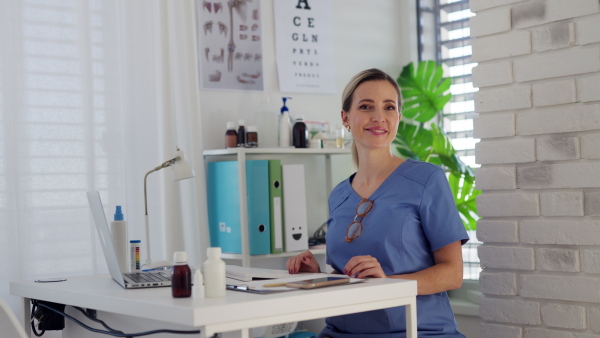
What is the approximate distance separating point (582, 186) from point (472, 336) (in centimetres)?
142

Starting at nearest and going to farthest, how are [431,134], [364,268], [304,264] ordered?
[364,268] < [304,264] < [431,134]

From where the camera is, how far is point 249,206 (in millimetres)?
3121

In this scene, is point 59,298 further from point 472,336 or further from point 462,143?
point 462,143

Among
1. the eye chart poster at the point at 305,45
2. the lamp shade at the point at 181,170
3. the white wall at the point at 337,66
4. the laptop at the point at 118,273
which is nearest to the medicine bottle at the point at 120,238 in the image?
the laptop at the point at 118,273

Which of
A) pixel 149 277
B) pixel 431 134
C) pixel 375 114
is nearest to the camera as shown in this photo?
pixel 149 277

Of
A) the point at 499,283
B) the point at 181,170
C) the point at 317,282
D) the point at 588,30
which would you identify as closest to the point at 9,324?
the point at 317,282

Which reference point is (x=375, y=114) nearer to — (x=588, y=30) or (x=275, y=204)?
(x=588, y=30)

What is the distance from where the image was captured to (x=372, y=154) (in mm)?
2279

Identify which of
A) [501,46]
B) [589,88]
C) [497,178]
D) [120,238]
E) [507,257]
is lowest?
[507,257]

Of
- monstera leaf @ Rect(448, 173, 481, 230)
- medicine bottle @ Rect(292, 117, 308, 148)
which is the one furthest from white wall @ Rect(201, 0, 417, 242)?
monstera leaf @ Rect(448, 173, 481, 230)

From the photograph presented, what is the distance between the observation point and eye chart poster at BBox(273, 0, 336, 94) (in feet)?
11.7

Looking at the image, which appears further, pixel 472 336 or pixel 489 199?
pixel 472 336

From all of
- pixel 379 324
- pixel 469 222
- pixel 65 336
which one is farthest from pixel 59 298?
pixel 469 222

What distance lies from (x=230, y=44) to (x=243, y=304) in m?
2.12
